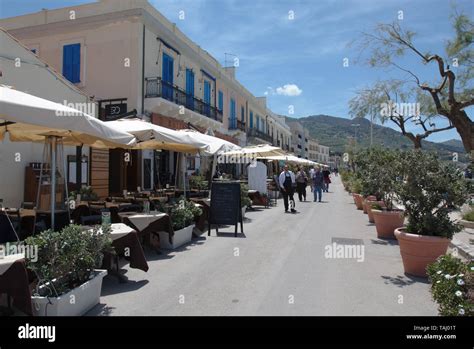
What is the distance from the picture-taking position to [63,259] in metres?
3.93

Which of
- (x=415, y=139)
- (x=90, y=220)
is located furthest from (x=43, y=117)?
(x=415, y=139)

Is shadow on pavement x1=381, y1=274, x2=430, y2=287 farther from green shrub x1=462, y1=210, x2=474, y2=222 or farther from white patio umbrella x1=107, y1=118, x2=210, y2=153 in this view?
green shrub x1=462, y1=210, x2=474, y2=222

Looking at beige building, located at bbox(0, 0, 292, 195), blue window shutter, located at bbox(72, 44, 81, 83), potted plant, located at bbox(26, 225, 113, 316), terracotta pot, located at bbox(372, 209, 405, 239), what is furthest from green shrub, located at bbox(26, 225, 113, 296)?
blue window shutter, located at bbox(72, 44, 81, 83)

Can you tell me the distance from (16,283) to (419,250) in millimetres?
5389

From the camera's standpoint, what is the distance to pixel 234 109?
29969 mm

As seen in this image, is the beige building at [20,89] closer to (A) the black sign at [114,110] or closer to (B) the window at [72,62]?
(A) the black sign at [114,110]

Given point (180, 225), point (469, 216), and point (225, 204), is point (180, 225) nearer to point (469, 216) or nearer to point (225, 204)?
point (225, 204)

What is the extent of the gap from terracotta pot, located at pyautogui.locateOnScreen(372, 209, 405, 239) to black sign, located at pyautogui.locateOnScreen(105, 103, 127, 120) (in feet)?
37.1

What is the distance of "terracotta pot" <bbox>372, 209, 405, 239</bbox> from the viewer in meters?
8.80

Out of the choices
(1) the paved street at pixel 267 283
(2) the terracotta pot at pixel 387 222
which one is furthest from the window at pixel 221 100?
(1) the paved street at pixel 267 283

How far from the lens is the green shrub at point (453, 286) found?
3398 mm
